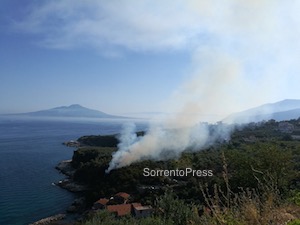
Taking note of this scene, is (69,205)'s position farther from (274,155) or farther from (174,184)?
(274,155)

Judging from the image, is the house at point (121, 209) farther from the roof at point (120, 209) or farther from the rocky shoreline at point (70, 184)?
the rocky shoreline at point (70, 184)

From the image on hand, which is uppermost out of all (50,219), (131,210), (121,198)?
(131,210)

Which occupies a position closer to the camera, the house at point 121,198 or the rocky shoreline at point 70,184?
the house at point 121,198

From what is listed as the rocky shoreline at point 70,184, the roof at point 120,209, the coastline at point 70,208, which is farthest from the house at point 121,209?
the rocky shoreline at point 70,184

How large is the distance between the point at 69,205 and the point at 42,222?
180 inches

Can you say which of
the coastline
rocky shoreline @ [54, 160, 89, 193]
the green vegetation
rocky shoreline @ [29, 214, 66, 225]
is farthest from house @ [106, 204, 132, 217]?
rocky shoreline @ [54, 160, 89, 193]

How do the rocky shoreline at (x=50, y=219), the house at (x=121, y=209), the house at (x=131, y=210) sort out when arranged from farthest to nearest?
the rocky shoreline at (x=50, y=219)
the house at (x=121, y=209)
the house at (x=131, y=210)

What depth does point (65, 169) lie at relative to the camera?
3809 cm

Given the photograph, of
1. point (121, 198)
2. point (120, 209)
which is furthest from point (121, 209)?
point (121, 198)

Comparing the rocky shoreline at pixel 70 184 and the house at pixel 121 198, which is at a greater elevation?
the house at pixel 121 198

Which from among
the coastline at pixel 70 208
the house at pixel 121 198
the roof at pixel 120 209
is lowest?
the coastline at pixel 70 208

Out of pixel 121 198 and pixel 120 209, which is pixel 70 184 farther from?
pixel 120 209

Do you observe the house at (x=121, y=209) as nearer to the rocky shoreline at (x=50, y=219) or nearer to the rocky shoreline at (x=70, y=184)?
the rocky shoreline at (x=50, y=219)

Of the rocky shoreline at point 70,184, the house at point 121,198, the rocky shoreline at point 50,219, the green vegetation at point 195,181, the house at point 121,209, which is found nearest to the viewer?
the green vegetation at point 195,181
